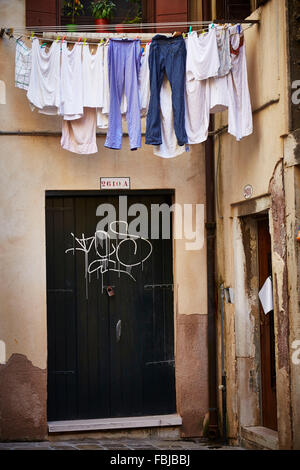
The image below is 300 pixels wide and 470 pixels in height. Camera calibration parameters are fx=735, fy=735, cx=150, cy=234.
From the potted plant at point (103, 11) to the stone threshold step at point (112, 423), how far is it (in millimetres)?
4922

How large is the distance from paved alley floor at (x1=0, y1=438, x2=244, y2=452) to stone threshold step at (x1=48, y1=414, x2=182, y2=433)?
153mm

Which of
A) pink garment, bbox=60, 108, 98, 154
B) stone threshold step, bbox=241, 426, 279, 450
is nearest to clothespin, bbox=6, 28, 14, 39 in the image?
pink garment, bbox=60, 108, 98, 154

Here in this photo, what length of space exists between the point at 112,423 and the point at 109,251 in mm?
2151

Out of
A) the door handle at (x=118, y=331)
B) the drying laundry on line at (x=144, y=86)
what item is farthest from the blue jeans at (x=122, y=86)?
the door handle at (x=118, y=331)

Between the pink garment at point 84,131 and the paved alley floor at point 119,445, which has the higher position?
the pink garment at point 84,131

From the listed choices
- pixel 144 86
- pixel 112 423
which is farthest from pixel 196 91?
pixel 112 423

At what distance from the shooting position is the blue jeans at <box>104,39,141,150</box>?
830 centimetres

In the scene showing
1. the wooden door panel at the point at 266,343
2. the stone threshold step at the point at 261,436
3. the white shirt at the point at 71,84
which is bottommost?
the stone threshold step at the point at 261,436

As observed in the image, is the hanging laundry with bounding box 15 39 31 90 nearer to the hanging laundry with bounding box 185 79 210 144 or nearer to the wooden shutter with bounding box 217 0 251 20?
the hanging laundry with bounding box 185 79 210 144

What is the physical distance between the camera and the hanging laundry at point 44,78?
8.36 metres

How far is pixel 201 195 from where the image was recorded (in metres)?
9.44

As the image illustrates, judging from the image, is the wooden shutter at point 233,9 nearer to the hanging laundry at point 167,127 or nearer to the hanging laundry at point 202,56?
the hanging laundry at point 202,56

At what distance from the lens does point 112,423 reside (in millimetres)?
9117

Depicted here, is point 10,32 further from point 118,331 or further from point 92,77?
point 118,331
